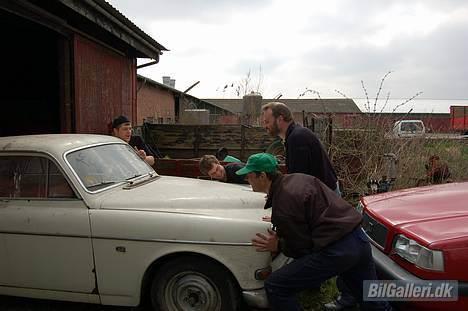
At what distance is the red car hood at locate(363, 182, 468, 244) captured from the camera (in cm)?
286

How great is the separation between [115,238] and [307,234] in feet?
5.15

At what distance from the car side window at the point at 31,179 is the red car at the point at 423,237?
2629 millimetres

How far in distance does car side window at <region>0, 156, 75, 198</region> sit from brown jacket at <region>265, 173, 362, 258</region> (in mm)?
1898

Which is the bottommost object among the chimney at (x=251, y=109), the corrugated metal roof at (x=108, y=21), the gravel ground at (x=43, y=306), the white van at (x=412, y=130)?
the gravel ground at (x=43, y=306)

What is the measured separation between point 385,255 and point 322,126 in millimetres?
4918

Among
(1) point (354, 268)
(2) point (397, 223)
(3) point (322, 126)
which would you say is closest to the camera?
(1) point (354, 268)

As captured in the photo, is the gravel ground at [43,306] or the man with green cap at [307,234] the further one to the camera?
the gravel ground at [43,306]

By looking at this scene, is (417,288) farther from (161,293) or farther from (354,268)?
(161,293)

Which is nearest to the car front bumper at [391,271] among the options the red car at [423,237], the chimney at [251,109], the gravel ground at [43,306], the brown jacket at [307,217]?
the red car at [423,237]

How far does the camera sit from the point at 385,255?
10.6 ft

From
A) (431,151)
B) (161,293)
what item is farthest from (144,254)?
(431,151)

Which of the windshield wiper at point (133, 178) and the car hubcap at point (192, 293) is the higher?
the windshield wiper at point (133, 178)

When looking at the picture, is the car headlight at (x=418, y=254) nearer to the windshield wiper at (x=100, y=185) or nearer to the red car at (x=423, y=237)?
the red car at (x=423, y=237)

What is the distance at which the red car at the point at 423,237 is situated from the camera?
2.67m
